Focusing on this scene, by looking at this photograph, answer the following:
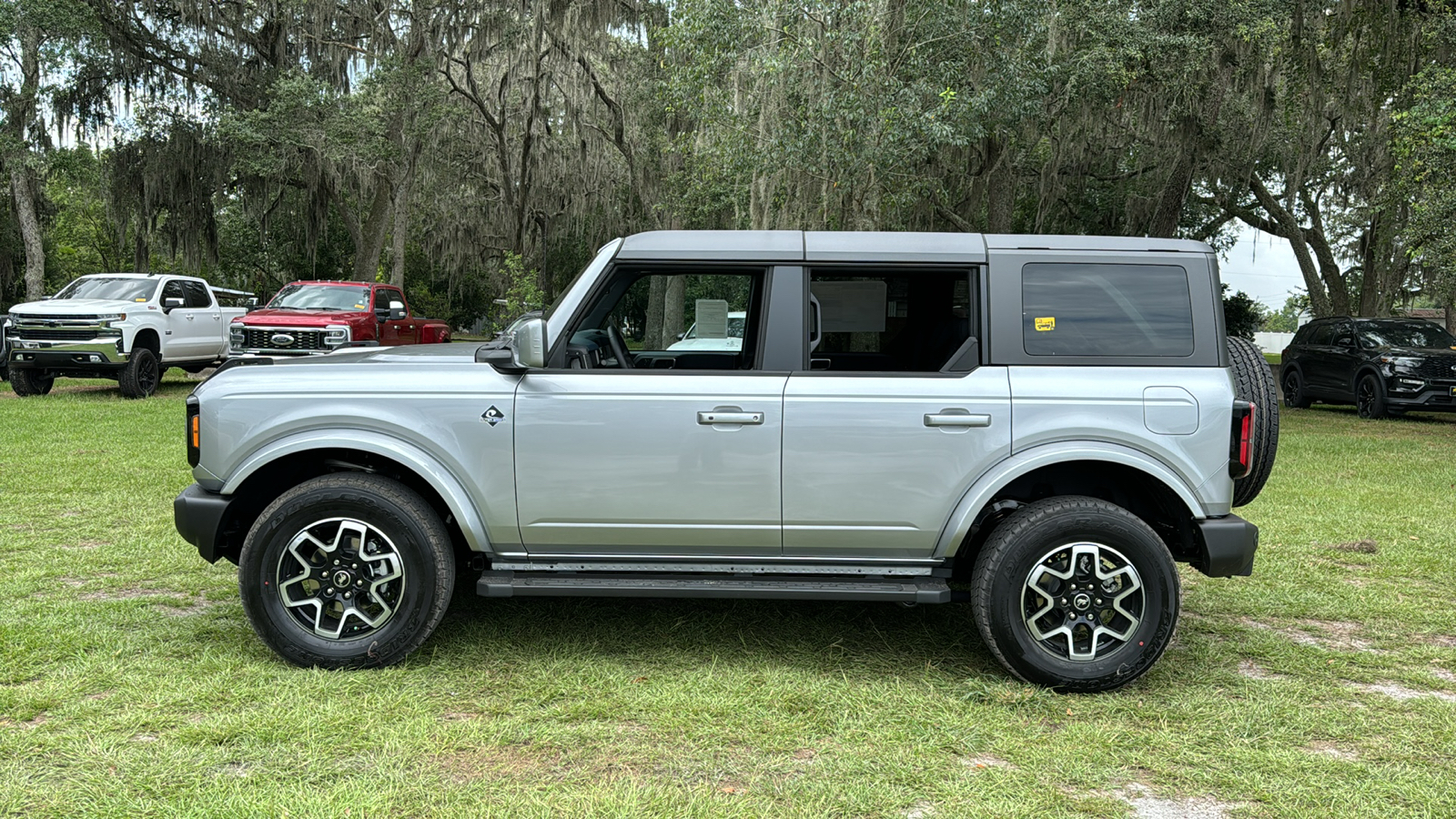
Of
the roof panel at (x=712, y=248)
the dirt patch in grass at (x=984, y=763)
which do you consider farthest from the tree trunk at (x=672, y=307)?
the dirt patch in grass at (x=984, y=763)

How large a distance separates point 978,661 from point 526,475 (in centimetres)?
208

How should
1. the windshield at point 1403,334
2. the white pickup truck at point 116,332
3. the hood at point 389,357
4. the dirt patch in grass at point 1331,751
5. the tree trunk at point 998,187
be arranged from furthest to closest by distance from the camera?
the tree trunk at point 998,187, the windshield at point 1403,334, the white pickup truck at point 116,332, the hood at point 389,357, the dirt patch in grass at point 1331,751

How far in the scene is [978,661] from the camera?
455 centimetres

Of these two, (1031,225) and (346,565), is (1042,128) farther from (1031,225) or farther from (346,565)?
(346,565)

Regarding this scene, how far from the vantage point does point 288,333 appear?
590 inches

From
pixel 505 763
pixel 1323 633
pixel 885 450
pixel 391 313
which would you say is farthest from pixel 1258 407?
pixel 391 313

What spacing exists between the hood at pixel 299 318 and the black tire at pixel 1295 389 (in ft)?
49.4

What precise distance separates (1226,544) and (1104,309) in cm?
104

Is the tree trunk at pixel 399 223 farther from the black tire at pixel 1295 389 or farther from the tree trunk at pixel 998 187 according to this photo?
the black tire at pixel 1295 389

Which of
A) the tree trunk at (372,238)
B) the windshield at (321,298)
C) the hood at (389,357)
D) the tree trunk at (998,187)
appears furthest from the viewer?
the tree trunk at (372,238)

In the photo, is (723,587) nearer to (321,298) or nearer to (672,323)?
(672,323)

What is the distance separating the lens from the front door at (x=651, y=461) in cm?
418

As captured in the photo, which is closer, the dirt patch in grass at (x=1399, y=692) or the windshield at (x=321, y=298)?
the dirt patch in grass at (x=1399, y=692)

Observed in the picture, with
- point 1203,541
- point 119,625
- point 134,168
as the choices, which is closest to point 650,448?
point 1203,541
